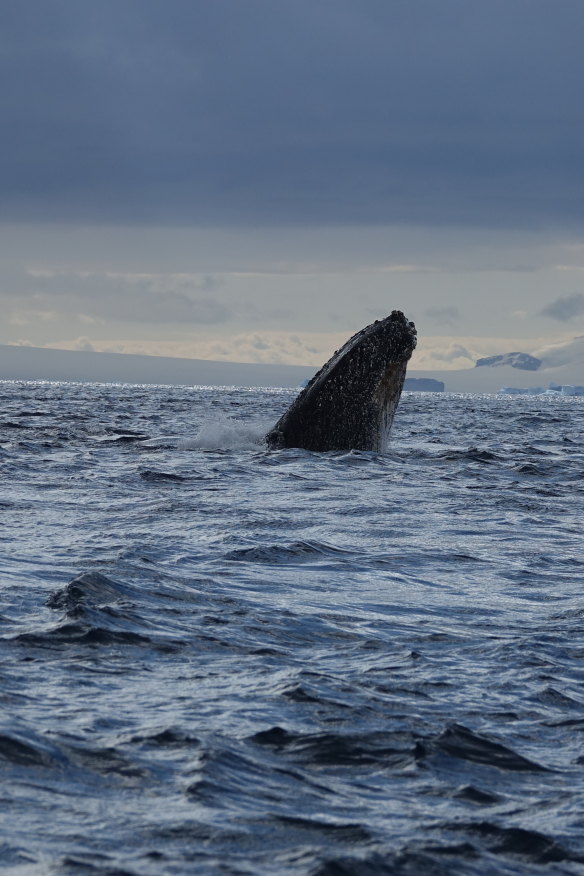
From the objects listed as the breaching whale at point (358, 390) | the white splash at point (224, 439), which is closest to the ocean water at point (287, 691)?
the breaching whale at point (358, 390)

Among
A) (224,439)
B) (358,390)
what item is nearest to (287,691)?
(358,390)

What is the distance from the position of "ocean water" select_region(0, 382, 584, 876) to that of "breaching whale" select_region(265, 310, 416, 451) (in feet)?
11.8

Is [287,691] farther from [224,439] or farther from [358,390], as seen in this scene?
[224,439]

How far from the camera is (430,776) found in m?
4.54

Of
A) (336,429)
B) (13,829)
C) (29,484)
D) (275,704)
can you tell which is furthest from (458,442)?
(13,829)

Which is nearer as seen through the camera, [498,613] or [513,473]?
[498,613]

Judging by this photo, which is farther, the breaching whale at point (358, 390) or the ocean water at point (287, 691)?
the breaching whale at point (358, 390)

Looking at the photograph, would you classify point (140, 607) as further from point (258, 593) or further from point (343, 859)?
point (343, 859)

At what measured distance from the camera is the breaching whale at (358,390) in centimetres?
1560

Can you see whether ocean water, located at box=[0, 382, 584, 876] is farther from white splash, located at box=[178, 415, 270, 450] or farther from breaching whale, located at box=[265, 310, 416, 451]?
white splash, located at box=[178, 415, 270, 450]

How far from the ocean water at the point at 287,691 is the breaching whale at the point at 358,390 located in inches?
142

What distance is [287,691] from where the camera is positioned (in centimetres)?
550

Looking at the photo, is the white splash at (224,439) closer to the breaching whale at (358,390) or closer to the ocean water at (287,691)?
the breaching whale at (358,390)

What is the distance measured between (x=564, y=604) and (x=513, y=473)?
10.4 m
